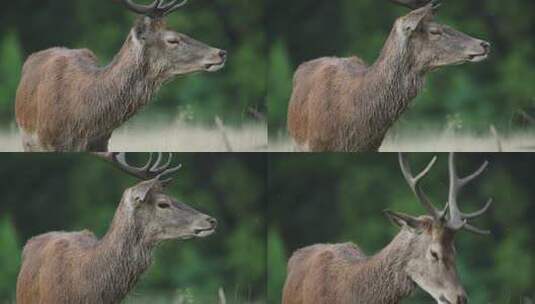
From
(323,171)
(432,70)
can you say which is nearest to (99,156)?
(323,171)

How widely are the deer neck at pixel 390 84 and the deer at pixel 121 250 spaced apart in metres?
1.24

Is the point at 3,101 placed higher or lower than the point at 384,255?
higher

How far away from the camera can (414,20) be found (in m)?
10.4

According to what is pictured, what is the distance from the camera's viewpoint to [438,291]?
9.72m

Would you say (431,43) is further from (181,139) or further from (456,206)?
(181,139)

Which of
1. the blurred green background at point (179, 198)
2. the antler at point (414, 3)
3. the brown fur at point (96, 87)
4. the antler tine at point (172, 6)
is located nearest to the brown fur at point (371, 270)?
the blurred green background at point (179, 198)

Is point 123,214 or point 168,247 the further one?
point 168,247

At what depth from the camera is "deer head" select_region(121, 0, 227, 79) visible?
10.2 meters

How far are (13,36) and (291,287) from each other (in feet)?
7.81

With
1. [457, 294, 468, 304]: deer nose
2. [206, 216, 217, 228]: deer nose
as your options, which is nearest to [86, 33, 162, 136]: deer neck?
[206, 216, 217, 228]: deer nose

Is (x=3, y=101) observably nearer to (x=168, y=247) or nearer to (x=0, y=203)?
(x=0, y=203)

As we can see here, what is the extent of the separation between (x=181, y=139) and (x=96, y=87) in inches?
31.9

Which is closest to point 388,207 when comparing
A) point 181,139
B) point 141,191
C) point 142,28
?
point 181,139

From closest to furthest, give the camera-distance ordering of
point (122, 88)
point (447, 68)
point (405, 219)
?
point (405, 219) < point (122, 88) < point (447, 68)
